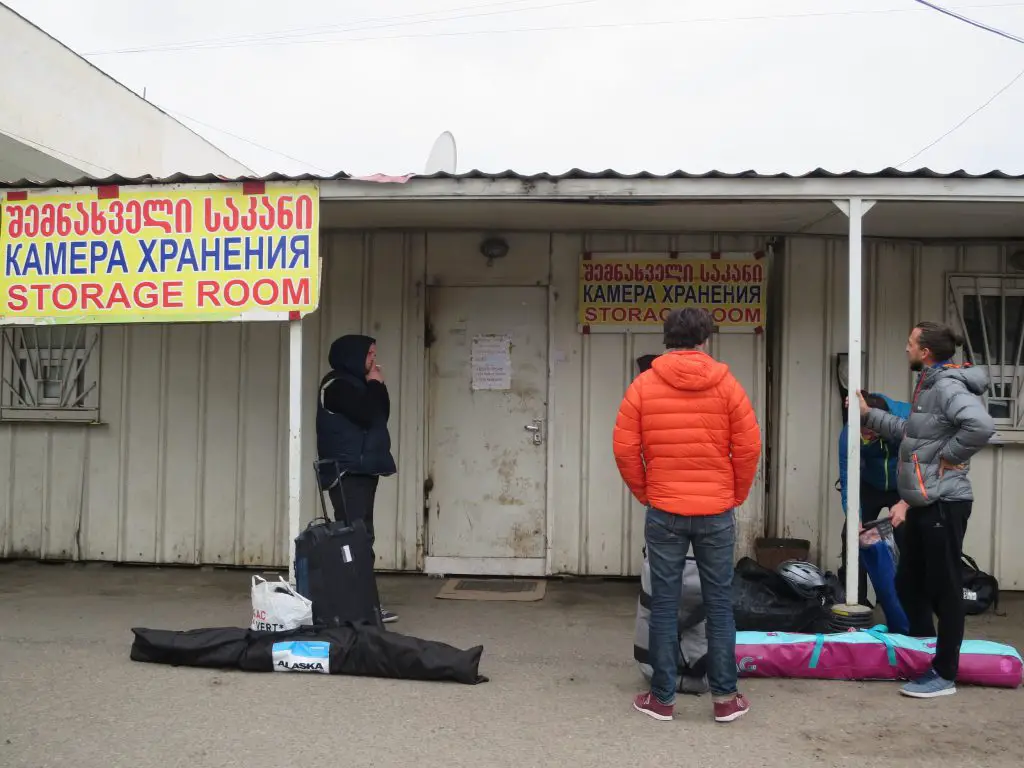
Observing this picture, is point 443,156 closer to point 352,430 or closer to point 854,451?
point 352,430

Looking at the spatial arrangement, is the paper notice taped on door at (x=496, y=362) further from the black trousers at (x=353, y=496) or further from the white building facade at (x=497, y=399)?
the black trousers at (x=353, y=496)

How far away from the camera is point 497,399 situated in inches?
266

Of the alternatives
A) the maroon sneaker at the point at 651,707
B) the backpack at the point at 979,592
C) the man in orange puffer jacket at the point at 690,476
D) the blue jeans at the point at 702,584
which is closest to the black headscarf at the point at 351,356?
the man in orange puffer jacket at the point at 690,476

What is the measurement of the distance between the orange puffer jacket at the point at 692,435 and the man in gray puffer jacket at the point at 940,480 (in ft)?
3.03

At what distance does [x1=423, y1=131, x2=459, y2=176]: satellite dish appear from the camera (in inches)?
256

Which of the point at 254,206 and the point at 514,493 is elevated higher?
the point at 254,206

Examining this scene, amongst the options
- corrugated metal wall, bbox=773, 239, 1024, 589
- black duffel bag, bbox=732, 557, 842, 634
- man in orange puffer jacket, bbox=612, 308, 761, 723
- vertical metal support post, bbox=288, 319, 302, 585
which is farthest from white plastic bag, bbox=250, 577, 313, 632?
corrugated metal wall, bbox=773, 239, 1024, 589

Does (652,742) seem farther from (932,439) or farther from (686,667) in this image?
(932,439)

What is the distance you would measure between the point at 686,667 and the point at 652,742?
2.03 ft

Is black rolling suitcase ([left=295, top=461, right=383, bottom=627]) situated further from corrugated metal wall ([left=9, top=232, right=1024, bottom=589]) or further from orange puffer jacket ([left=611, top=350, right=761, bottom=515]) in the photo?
corrugated metal wall ([left=9, top=232, right=1024, bottom=589])

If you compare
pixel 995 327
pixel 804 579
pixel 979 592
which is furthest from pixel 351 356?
pixel 995 327

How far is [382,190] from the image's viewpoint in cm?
509

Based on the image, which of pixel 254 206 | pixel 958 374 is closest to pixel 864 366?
pixel 958 374

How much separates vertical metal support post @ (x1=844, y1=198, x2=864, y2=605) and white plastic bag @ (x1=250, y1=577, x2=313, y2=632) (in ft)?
9.62
